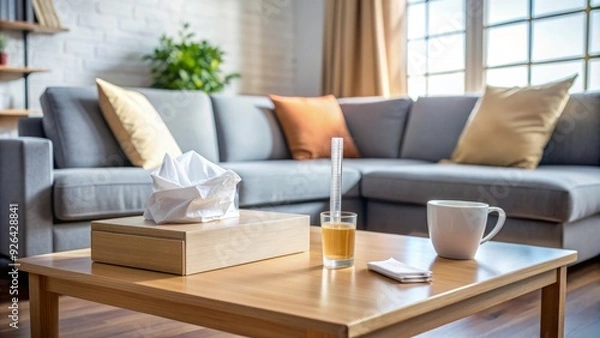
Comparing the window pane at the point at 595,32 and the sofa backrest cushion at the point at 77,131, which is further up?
the window pane at the point at 595,32

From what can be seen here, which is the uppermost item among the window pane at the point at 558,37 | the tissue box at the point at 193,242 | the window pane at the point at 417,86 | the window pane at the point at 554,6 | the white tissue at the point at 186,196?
the window pane at the point at 554,6

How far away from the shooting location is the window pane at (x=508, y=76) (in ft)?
12.6

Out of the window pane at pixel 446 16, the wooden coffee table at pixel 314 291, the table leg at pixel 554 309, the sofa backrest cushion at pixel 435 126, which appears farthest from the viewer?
the window pane at pixel 446 16

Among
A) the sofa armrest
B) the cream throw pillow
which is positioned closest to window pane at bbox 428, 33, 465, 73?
the cream throw pillow

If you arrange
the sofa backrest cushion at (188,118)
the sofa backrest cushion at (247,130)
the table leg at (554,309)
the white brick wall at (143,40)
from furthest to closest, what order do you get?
the white brick wall at (143,40) → the sofa backrest cushion at (247,130) → the sofa backrest cushion at (188,118) → the table leg at (554,309)

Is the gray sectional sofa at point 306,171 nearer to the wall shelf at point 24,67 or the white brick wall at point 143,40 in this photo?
the wall shelf at point 24,67

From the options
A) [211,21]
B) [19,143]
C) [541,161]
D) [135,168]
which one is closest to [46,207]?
[19,143]

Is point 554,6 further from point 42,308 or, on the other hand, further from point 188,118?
point 42,308

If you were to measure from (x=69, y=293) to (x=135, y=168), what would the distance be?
137 cm

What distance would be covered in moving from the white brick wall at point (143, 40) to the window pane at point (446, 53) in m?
1.18

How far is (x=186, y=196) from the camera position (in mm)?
1150

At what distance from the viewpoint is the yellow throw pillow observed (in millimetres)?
2754

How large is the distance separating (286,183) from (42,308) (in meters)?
1.55

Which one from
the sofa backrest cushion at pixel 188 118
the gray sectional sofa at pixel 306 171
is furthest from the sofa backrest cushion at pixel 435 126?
the sofa backrest cushion at pixel 188 118
